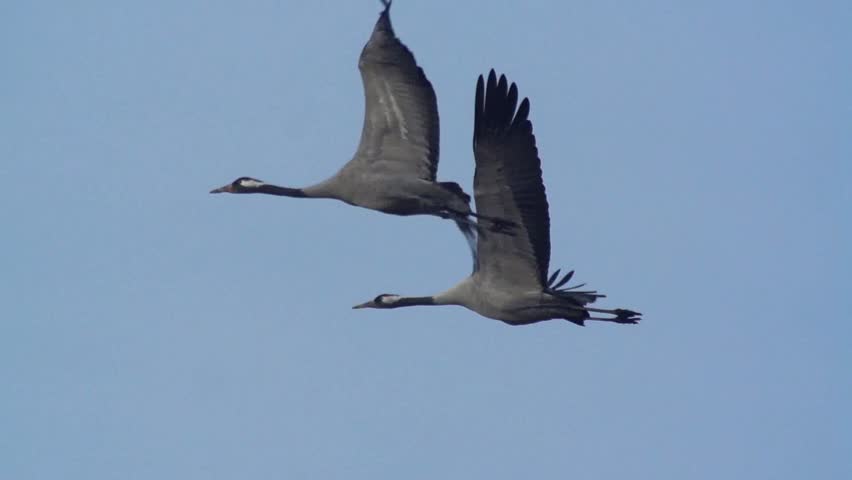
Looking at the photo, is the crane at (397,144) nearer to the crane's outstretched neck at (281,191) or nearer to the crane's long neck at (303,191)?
the crane's long neck at (303,191)

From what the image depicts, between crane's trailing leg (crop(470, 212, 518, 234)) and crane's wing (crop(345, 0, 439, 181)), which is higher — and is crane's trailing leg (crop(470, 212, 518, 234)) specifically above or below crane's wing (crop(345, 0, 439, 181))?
below

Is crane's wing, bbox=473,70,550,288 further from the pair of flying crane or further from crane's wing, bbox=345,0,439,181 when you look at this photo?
crane's wing, bbox=345,0,439,181

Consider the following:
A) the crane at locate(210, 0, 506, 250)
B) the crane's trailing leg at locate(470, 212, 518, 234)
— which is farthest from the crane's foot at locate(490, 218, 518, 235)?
the crane at locate(210, 0, 506, 250)

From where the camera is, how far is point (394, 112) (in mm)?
23828

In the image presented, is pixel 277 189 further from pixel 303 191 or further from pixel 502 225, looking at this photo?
pixel 502 225

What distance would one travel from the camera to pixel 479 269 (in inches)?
930

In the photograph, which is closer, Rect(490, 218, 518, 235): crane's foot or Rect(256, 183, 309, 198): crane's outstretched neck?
Rect(490, 218, 518, 235): crane's foot

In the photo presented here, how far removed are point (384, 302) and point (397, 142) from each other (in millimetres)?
2655

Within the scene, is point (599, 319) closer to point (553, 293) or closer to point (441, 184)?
point (553, 293)

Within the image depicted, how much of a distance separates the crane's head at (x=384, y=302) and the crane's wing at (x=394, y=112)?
2228 mm

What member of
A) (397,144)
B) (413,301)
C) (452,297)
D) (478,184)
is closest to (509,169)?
(478,184)

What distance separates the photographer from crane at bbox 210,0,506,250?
2359 cm

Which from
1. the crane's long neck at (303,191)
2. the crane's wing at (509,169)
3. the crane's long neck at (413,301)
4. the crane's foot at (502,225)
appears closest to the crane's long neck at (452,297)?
the crane's long neck at (413,301)

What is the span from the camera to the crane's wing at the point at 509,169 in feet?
74.0
